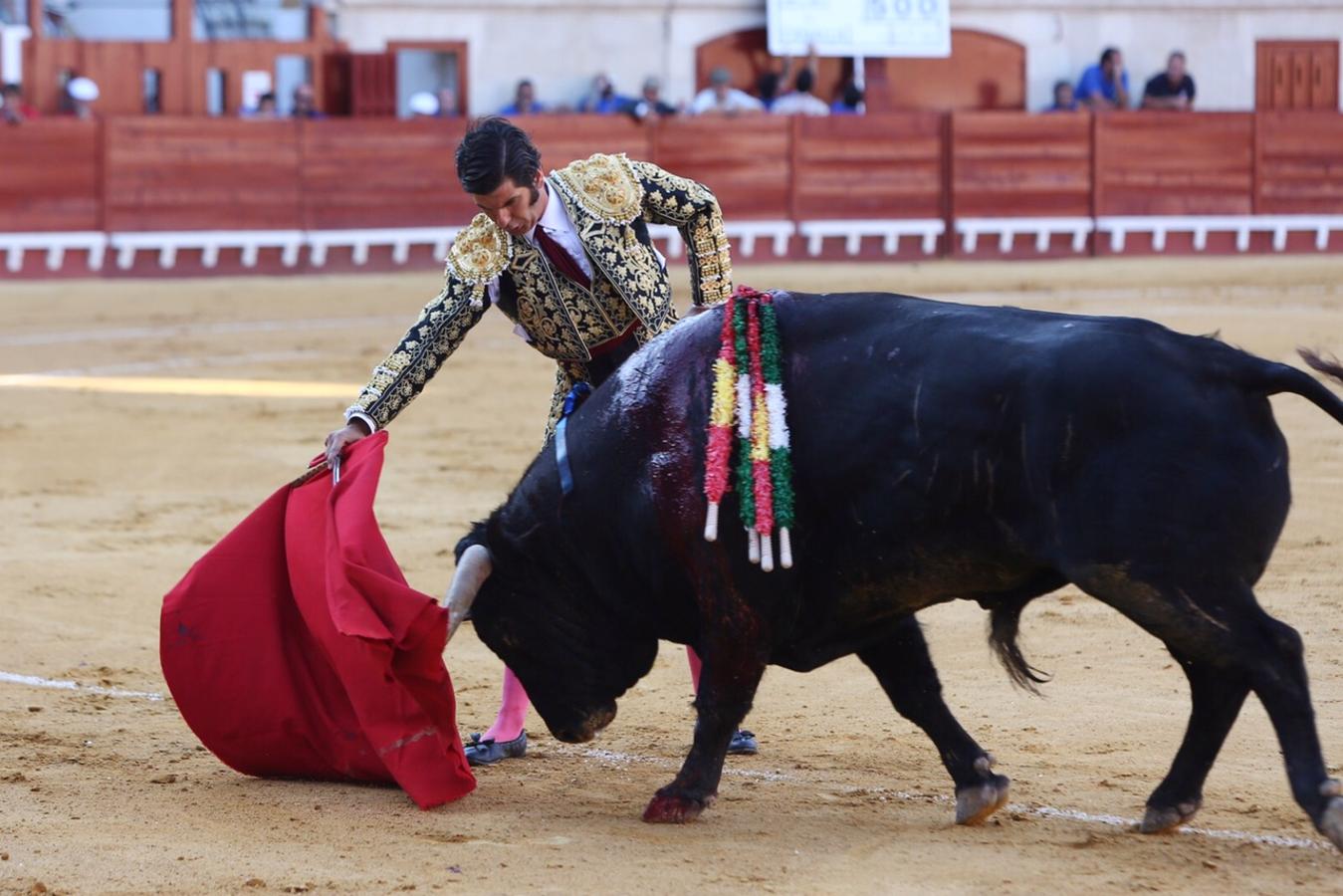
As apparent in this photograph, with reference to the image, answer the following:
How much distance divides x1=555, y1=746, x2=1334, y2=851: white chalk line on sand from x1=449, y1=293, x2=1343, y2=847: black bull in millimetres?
79

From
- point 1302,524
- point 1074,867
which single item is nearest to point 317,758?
point 1074,867

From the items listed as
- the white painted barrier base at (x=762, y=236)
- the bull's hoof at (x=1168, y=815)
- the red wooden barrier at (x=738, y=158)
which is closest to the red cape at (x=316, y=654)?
the bull's hoof at (x=1168, y=815)

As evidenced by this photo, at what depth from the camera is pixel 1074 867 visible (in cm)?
260

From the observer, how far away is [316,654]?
Answer: 10.5 feet

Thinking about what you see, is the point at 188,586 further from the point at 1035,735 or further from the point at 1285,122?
the point at 1285,122

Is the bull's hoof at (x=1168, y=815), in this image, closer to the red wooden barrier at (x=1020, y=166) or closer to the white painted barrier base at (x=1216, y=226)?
the red wooden barrier at (x=1020, y=166)

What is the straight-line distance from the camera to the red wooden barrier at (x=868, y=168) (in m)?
13.4

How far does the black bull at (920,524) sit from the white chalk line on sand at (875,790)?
8 centimetres

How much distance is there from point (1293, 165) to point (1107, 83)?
60.5 inches

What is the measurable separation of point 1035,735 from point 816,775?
1.53ft

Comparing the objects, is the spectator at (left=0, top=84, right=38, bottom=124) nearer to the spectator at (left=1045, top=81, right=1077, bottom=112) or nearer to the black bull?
the spectator at (left=1045, top=81, right=1077, bottom=112)

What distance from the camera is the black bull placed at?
2.51m

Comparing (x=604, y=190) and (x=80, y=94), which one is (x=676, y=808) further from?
(x=80, y=94)

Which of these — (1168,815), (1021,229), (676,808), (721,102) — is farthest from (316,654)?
(1021,229)
